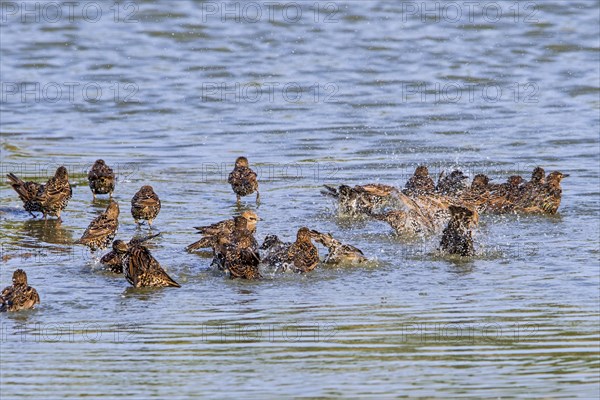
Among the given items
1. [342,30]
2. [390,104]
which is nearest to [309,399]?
[390,104]

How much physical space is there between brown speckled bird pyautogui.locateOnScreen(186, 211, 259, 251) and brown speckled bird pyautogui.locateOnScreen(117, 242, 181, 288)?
0.87 m

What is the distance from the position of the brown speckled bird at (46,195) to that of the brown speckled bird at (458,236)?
4008mm

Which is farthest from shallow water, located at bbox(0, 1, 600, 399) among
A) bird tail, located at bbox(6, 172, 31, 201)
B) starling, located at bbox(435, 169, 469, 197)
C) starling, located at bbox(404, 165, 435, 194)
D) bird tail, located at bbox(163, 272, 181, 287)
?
starling, located at bbox(435, 169, 469, 197)

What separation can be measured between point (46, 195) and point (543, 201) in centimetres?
503

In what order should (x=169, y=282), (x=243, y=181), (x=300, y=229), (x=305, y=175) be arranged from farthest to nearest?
(x=305, y=175) < (x=243, y=181) < (x=300, y=229) < (x=169, y=282)

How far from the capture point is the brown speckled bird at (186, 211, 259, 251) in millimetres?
11312

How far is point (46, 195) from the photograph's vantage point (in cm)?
1273

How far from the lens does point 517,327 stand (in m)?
8.66

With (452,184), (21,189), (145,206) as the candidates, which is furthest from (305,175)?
(21,189)

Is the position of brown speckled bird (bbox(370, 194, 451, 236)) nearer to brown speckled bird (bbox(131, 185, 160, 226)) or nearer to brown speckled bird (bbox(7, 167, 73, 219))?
brown speckled bird (bbox(131, 185, 160, 226))

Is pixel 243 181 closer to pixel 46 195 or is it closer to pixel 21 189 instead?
pixel 46 195

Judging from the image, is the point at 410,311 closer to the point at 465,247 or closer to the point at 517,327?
the point at 517,327

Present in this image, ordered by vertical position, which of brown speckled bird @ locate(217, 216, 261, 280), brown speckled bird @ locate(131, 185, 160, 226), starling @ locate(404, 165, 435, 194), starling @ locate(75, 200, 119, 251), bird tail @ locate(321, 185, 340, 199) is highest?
starling @ locate(404, 165, 435, 194)

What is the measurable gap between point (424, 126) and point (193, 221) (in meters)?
6.70
